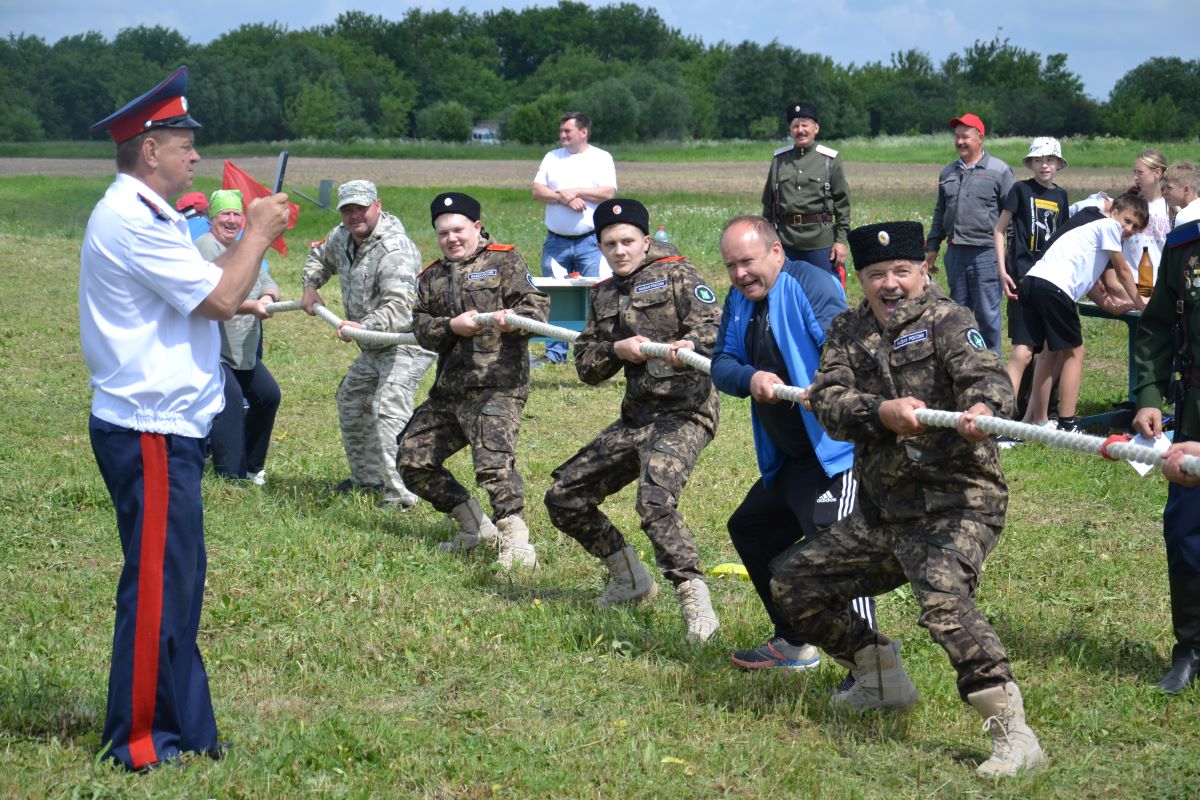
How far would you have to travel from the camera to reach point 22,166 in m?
52.5

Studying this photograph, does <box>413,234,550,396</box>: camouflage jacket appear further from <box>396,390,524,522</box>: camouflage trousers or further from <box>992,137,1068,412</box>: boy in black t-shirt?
<box>992,137,1068,412</box>: boy in black t-shirt

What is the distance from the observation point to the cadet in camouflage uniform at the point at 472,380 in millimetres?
7453

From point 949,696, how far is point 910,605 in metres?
1.43

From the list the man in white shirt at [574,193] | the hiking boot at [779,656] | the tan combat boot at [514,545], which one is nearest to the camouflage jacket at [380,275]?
the tan combat boot at [514,545]

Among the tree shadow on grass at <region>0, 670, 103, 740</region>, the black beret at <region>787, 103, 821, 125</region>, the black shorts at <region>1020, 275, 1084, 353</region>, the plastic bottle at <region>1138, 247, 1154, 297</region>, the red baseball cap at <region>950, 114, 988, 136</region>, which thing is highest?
the black beret at <region>787, 103, 821, 125</region>

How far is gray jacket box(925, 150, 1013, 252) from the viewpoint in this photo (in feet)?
38.9

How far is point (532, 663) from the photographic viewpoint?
591 centimetres

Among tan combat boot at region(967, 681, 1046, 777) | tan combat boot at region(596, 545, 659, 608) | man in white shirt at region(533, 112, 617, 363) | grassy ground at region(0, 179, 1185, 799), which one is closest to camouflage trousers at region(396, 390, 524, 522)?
grassy ground at region(0, 179, 1185, 799)

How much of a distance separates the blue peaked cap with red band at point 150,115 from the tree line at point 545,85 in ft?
221

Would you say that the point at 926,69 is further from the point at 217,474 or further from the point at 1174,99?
the point at 217,474

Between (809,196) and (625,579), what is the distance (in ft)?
22.1

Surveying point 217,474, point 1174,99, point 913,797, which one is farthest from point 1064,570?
point 1174,99

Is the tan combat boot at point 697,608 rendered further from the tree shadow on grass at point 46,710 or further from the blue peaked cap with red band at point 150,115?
the blue peaked cap with red band at point 150,115

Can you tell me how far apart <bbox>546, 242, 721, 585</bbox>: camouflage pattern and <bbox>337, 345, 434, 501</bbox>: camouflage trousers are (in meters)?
2.26
